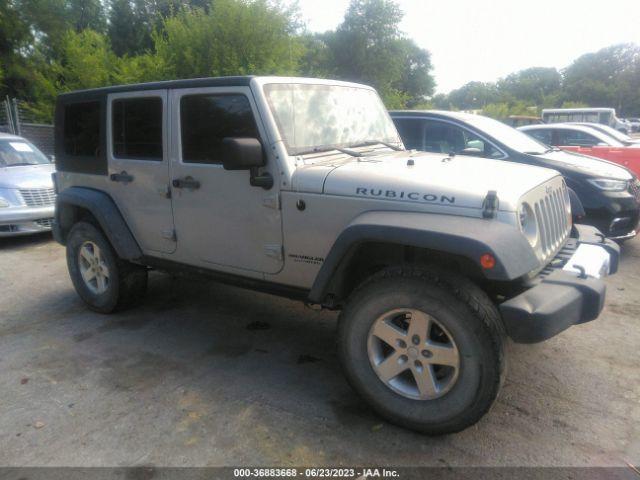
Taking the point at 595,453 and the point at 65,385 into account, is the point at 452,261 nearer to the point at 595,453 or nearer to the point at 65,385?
the point at 595,453

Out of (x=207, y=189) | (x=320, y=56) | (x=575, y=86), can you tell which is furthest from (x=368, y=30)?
(x=575, y=86)

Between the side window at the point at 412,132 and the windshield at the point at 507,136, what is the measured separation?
0.60m

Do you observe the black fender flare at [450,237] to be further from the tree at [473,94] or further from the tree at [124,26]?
the tree at [473,94]

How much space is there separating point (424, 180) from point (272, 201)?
0.98 meters

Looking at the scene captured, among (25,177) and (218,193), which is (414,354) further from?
(25,177)

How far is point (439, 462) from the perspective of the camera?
252 centimetres

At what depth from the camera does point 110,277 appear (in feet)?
14.4

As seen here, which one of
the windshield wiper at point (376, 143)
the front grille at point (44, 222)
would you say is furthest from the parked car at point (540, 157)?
the front grille at point (44, 222)

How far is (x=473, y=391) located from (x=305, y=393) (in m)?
1.13

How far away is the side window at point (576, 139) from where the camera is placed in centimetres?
941

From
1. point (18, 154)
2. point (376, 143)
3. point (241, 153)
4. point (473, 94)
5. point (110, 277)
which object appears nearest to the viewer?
point (241, 153)

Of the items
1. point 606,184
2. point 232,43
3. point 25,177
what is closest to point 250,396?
point 606,184

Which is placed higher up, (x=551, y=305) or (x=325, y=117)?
(x=325, y=117)

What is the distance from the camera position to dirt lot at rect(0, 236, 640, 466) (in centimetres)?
261
